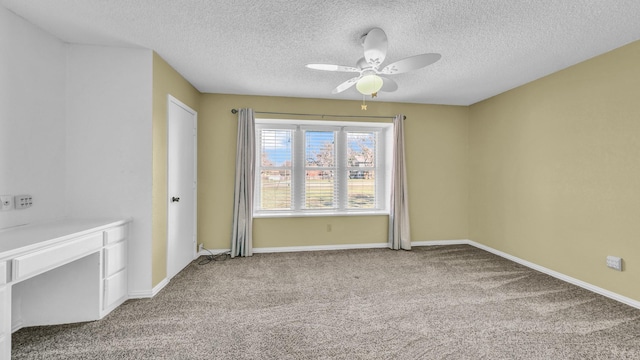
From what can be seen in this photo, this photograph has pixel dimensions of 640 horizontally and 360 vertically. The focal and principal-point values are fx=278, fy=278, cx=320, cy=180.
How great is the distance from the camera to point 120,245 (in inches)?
103

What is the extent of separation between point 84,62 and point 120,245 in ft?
5.90

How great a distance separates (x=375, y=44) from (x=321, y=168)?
8.90 feet

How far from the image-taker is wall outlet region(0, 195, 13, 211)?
2.08 metres

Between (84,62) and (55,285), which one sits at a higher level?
(84,62)

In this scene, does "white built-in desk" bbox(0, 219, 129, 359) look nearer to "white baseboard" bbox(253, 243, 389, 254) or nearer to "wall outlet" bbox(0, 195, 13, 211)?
"wall outlet" bbox(0, 195, 13, 211)

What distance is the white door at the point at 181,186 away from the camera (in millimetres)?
3260

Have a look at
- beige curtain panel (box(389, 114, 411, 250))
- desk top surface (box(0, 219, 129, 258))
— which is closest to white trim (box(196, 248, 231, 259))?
desk top surface (box(0, 219, 129, 258))

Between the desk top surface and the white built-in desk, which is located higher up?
the desk top surface

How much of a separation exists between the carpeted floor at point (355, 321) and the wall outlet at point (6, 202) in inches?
38.5

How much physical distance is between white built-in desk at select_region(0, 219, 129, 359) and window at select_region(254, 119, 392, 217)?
2.17 m

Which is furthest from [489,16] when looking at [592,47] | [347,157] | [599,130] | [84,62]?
[84,62]

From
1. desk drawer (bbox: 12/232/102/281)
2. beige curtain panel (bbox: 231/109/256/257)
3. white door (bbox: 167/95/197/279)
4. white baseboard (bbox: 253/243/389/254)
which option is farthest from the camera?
white baseboard (bbox: 253/243/389/254)

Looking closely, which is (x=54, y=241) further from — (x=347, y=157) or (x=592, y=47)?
(x=592, y=47)

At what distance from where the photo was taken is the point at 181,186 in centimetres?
356
